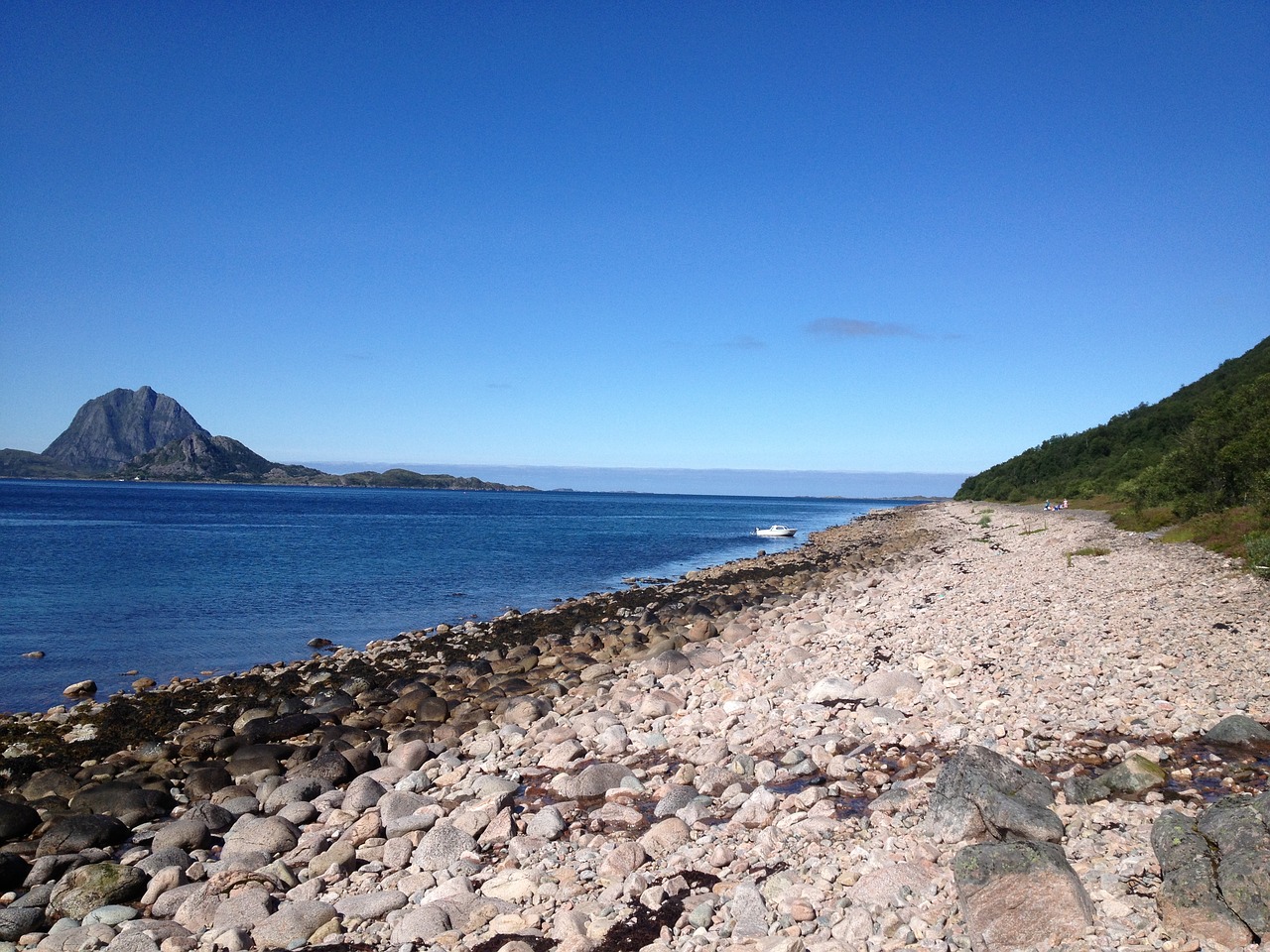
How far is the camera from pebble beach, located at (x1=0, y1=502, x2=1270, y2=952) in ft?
17.0

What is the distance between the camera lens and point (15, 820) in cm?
888

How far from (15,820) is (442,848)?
5582mm

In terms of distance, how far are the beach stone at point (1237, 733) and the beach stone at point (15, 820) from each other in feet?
42.1

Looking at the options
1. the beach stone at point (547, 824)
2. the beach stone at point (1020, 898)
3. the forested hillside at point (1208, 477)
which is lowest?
the beach stone at point (547, 824)

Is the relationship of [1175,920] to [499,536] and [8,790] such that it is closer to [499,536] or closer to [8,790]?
[8,790]

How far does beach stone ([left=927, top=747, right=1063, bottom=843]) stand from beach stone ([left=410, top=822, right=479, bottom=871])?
4.19 m

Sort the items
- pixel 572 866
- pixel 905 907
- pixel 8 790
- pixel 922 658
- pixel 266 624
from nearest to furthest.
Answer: pixel 905 907, pixel 572 866, pixel 8 790, pixel 922 658, pixel 266 624

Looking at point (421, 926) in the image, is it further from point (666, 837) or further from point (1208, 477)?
point (1208, 477)

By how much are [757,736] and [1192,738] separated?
440 centimetres

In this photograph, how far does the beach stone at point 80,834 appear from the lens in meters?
8.38

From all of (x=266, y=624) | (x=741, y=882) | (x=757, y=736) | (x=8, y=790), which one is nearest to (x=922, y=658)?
(x=757, y=736)

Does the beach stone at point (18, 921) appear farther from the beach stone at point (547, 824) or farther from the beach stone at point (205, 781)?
the beach stone at point (547, 824)

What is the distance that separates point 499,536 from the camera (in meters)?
64.3

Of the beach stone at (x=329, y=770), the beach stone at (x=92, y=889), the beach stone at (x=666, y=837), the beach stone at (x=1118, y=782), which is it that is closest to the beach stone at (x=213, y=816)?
the beach stone at (x=329, y=770)
